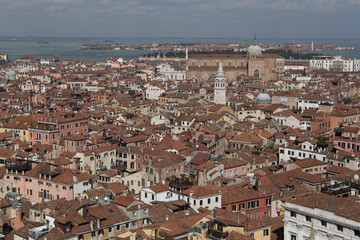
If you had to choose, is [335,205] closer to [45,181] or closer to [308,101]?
[45,181]

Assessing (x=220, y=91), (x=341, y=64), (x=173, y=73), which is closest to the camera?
(x=220, y=91)

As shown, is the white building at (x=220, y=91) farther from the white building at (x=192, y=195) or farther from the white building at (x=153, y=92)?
the white building at (x=192, y=195)

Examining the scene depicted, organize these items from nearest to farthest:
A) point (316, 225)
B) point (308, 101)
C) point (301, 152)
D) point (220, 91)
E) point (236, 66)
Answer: point (316, 225)
point (301, 152)
point (308, 101)
point (220, 91)
point (236, 66)

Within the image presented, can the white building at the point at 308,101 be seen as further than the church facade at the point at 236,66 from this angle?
No

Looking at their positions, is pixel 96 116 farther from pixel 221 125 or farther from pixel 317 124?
pixel 317 124

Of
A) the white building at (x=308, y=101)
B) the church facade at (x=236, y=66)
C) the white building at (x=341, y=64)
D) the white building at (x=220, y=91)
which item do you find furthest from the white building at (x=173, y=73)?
the white building at (x=308, y=101)

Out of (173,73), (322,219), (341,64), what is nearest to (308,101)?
(322,219)
